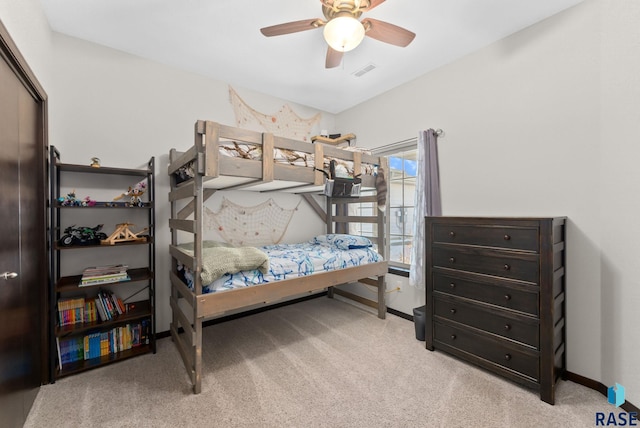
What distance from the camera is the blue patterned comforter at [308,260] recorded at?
6.83 ft

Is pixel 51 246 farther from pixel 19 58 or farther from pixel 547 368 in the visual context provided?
pixel 547 368

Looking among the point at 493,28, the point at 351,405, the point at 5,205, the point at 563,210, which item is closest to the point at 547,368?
the point at 563,210

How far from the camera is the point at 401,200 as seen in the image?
11.2ft

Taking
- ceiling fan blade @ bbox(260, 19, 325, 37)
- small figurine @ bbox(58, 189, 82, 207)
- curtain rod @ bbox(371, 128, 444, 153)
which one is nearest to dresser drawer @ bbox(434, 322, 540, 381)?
curtain rod @ bbox(371, 128, 444, 153)

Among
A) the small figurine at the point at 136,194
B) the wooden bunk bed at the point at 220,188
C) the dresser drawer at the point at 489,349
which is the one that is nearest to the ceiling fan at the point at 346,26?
the wooden bunk bed at the point at 220,188

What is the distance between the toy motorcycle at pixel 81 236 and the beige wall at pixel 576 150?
3.21 m

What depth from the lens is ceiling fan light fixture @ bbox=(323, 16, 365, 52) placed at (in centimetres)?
168

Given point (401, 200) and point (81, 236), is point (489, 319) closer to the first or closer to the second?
point (401, 200)

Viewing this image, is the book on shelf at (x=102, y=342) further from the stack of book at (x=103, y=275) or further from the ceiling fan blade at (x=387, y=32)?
the ceiling fan blade at (x=387, y=32)

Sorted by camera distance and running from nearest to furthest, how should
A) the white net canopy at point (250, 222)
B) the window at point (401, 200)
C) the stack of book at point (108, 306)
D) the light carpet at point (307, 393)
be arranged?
the light carpet at point (307, 393), the stack of book at point (108, 306), the white net canopy at point (250, 222), the window at point (401, 200)

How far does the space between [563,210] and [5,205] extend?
354 centimetres

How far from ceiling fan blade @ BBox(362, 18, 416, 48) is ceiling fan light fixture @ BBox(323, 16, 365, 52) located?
0.37 ft

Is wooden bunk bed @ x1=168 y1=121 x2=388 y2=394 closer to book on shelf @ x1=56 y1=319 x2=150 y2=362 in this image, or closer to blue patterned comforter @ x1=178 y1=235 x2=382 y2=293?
blue patterned comforter @ x1=178 y1=235 x2=382 y2=293

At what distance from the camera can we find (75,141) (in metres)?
2.35
